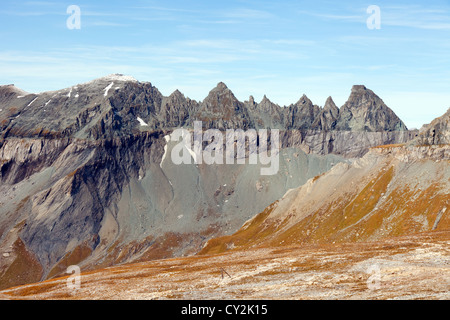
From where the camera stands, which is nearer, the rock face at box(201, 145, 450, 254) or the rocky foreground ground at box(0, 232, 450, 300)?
the rocky foreground ground at box(0, 232, 450, 300)

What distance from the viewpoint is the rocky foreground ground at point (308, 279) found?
59781 mm

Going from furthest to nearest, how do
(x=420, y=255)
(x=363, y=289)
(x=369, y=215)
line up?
(x=369, y=215)
(x=420, y=255)
(x=363, y=289)

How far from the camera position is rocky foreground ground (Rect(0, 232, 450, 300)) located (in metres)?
59.8

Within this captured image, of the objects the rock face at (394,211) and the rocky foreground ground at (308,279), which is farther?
the rock face at (394,211)

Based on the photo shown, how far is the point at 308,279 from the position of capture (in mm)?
71562

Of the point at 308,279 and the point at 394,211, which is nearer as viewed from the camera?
the point at 308,279

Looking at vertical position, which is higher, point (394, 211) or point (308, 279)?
point (308, 279)

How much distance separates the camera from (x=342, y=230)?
581 ft
